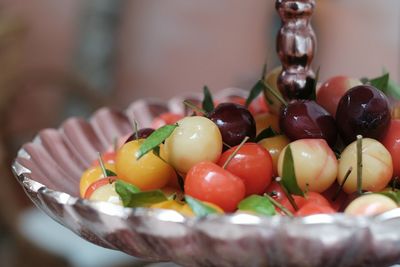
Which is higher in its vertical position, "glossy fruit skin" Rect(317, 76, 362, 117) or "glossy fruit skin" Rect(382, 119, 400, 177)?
"glossy fruit skin" Rect(317, 76, 362, 117)

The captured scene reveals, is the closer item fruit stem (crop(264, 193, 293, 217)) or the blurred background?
fruit stem (crop(264, 193, 293, 217))

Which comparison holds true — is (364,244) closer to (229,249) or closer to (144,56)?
(229,249)

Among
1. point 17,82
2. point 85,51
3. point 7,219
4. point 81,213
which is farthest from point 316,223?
point 85,51

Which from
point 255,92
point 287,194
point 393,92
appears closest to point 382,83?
point 393,92

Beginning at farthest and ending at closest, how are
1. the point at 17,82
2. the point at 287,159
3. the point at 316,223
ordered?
1. the point at 17,82
2. the point at 287,159
3. the point at 316,223

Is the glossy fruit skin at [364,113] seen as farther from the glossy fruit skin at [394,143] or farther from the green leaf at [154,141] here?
the green leaf at [154,141]

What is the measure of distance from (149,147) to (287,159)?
108mm

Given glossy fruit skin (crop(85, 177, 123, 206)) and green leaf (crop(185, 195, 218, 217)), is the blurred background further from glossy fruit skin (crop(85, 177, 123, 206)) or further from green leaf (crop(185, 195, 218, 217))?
green leaf (crop(185, 195, 218, 217))

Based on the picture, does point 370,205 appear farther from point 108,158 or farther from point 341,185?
point 108,158

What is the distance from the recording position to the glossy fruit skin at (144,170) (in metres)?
0.55

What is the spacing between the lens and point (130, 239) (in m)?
0.46

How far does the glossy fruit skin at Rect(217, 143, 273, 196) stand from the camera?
20.9 inches

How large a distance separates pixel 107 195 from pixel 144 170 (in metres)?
0.04

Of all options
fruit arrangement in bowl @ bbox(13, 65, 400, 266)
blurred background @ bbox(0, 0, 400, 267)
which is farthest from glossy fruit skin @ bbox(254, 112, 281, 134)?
blurred background @ bbox(0, 0, 400, 267)
